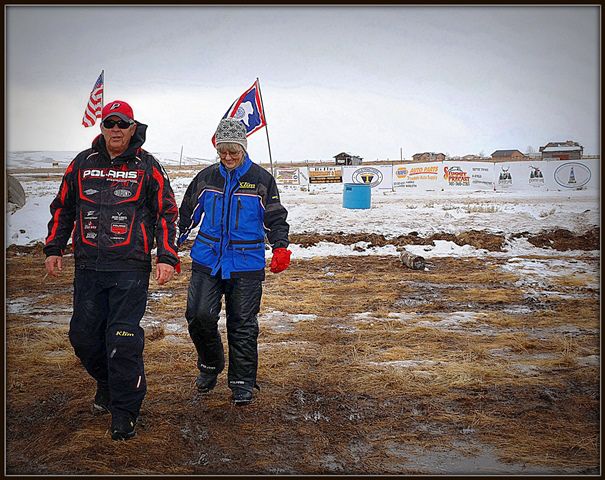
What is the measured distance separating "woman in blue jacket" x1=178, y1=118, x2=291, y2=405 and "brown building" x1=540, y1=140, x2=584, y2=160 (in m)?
35.0

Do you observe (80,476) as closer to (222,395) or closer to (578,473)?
(222,395)

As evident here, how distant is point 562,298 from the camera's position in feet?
24.7

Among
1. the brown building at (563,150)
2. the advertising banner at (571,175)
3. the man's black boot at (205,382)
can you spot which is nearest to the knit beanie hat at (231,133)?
the man's black boot at (205,382)

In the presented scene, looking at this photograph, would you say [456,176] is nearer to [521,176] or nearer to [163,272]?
[521,176]

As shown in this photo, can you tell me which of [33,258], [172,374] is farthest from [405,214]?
[172,374]

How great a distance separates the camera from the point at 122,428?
347 centimetres

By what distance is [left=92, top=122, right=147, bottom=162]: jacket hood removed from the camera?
3.67m

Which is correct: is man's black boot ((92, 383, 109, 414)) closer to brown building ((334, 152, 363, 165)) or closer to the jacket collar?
the jacket collar

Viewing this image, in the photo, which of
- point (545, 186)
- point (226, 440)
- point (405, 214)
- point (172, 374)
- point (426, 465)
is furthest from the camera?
point (545, 186)

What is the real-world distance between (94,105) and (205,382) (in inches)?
469

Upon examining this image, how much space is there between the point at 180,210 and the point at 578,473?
3.29 m

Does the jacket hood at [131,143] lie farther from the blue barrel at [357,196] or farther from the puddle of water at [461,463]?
the blue barrel at [357,196]

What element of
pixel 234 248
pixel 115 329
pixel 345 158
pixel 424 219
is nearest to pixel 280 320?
pixel 234 248

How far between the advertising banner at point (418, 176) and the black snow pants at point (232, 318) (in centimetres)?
2370
